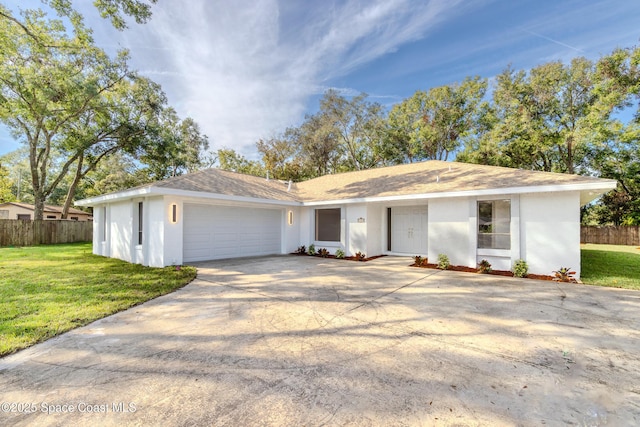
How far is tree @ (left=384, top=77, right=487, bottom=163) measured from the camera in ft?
76.2

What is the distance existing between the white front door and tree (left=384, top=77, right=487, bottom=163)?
1451cm

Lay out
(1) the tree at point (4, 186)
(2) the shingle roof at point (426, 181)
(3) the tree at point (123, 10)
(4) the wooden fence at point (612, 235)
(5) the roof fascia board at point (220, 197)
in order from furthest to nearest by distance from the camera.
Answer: (1) the tree at point (4, 186) → (4) the wooden fence at point (612, 235) → (3) the tree at point (123, 10) → (5) the roof fascia board at point (220, 197) → (2) the shingle roof at point (426, 181)

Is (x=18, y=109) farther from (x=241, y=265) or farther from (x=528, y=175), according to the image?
(x=528, y=175)

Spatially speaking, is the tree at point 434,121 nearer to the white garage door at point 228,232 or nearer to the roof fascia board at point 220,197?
the roof fascia board at point 220,197

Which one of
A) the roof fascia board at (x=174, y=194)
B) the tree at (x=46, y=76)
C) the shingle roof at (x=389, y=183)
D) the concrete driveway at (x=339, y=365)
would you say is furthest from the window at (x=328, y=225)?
the tree at (x=46, y=76)

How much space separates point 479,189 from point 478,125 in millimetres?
18268

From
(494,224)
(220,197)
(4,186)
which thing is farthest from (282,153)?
(4,186)

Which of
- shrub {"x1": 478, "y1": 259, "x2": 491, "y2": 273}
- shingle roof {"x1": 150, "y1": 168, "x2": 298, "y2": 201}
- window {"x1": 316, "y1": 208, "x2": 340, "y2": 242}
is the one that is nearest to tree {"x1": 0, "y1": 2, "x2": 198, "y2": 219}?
shingle roof {"x1": 150, "y1": 168, "x2": 298, "y2": 201}

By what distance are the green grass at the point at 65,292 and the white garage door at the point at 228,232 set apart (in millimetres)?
1912

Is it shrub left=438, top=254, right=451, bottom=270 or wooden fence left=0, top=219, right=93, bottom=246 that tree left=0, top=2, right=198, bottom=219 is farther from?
shrub left=438, top=254, right=451, bottom=270

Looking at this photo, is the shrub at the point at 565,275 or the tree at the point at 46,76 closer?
the shrub at the point at 565,275

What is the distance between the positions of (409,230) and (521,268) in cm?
472

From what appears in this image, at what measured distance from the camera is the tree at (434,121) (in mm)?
23234

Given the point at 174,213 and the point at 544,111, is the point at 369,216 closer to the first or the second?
the point at 174,213
